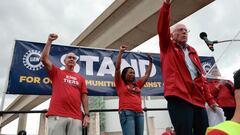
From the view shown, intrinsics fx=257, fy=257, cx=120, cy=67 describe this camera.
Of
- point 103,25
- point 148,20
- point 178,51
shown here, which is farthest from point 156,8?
point 178,51

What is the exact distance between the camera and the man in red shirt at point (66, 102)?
2.60 meters

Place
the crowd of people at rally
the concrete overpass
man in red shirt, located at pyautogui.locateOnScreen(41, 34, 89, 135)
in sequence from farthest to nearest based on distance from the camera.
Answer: the concrete overpass
man in red shirt, located at pyautogui.locateOnScreen(41, 34, 89, 135)
the crowd of people at rally

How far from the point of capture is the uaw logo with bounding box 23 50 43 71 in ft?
12.7

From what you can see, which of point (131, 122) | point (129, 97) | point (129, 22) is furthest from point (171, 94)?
point (129, 22)

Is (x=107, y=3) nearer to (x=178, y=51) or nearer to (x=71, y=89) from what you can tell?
(x=71, y=89)

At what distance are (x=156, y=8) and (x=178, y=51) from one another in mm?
2737

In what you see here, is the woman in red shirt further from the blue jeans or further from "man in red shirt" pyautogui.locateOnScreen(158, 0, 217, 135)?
"man in red shirt" pyautogui.locateOnScreen(158, 0, 217, 135)

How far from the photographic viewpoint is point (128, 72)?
3.31 metres

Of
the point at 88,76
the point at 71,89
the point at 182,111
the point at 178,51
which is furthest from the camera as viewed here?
the point at 88,76

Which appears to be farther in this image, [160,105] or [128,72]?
[160,105]

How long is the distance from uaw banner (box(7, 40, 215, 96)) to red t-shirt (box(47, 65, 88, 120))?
1.08 metres

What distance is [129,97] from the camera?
3100mm

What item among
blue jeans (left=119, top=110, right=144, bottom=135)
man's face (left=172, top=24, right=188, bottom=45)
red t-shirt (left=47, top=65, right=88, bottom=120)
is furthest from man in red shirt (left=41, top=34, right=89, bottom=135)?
man's face (left=172, top=24, right=188, bottom=45)

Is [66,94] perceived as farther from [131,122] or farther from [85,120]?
[131,122]
